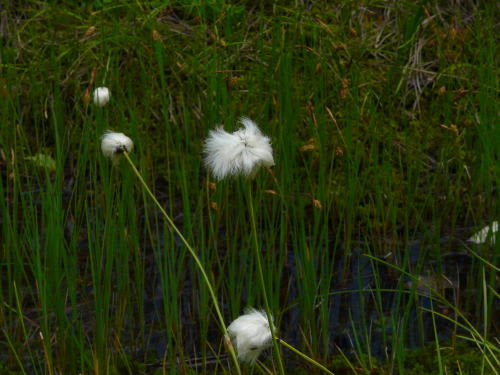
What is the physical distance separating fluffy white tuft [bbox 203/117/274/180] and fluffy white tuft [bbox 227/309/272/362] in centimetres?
28

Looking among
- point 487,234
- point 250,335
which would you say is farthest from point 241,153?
point 487,234

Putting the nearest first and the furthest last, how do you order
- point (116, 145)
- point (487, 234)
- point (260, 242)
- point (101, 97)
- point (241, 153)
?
point (241, 153)
point (116, 145)
point (101, 97)
point (487, 234)
point (260, 242)

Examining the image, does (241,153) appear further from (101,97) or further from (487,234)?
(487,234)

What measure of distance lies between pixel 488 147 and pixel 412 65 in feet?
4.27

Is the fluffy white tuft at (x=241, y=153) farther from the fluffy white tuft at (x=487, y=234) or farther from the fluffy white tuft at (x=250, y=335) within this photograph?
the fluffy white tuft at (x=487, y=234)

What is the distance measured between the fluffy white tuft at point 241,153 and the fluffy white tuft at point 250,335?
278 millimetres

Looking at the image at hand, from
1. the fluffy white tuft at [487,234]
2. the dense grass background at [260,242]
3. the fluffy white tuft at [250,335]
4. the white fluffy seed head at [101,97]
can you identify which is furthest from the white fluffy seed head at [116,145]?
the fluffy white tuft at [487,234]

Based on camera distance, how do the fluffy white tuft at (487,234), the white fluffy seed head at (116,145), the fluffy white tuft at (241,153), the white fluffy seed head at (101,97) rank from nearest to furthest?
the fluffy white tuft at (241,153), the white fluffy seed head at (116,145), the white fluffy seed head at (101,97), the fluffy white tuft at (487,234)

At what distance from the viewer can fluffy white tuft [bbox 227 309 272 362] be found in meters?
1.43

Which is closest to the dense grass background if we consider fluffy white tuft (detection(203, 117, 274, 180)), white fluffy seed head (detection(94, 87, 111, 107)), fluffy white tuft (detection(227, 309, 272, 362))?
white fluffy seed head (detection(94, 87, 111, 107))

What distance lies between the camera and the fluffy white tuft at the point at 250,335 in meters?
1.43

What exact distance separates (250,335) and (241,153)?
1.10 feet

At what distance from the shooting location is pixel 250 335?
4.69 feet

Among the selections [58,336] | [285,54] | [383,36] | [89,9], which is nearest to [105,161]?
[58,336]
